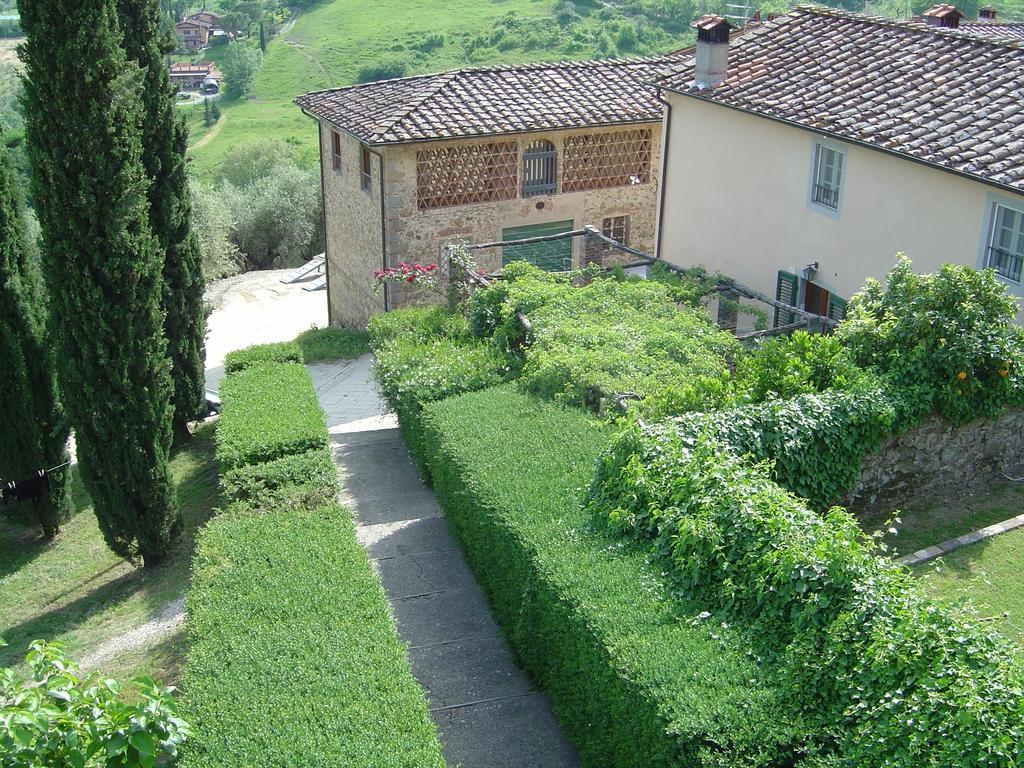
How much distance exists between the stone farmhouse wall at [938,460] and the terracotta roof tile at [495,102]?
10.7 m

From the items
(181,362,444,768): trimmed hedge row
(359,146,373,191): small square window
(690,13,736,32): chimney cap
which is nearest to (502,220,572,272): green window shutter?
(359,146,373,191): small square window

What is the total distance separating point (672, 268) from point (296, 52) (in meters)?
78.9

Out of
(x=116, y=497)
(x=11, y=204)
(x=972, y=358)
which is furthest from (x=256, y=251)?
(x=972, y=358)

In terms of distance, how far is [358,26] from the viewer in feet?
287

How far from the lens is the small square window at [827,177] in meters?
14.8

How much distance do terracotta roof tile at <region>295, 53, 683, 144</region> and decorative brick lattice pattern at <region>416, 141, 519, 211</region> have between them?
56 centimetres

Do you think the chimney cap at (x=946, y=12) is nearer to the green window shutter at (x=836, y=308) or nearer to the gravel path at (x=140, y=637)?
the green window shutter at (x=836, y=308)

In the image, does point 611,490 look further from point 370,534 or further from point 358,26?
point 358,26

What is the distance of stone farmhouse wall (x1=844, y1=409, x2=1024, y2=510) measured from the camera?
10430 millimetres

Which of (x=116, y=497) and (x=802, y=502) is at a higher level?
(x=802, y=502)

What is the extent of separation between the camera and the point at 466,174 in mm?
20391


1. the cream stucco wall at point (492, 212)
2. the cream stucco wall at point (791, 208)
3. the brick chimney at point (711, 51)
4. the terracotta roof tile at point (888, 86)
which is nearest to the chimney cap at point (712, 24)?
the brick chimney at point (711, 51)

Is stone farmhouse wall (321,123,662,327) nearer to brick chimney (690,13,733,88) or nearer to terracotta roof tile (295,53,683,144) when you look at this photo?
terracotta roof tile (295,53,683,144)

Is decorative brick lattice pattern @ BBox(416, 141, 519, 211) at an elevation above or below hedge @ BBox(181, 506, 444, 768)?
above
